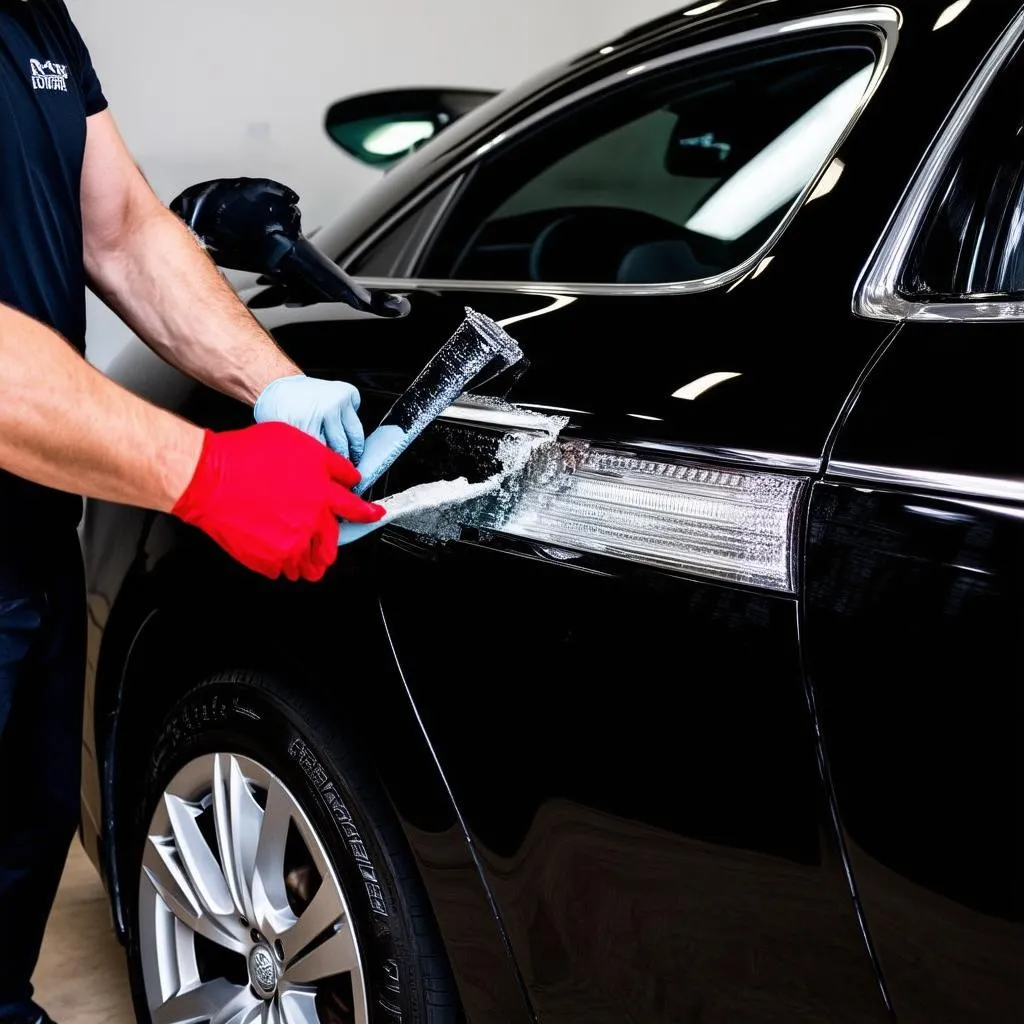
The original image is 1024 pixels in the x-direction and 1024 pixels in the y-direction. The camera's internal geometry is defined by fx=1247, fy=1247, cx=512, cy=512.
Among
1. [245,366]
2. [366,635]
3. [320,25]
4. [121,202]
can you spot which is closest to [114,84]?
[320,25]

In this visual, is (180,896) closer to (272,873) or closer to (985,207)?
(272,873)

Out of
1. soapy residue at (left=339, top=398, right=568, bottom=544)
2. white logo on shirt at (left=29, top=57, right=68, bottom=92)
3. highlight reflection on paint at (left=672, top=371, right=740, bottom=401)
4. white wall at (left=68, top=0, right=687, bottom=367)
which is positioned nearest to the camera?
highlight reflection on paint at (left=672, top=371, right=740, bottom=401)

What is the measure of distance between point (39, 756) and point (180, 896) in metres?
0.26

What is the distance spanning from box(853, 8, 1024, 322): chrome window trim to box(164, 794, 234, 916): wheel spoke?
1029mm

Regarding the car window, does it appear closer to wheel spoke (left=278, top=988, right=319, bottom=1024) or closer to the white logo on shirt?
the white logo on shirt

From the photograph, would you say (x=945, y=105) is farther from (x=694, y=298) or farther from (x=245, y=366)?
(x=245, y=366)

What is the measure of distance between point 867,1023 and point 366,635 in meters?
0.60

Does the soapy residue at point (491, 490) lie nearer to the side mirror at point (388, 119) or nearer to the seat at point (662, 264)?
the seat at point (662, 264)

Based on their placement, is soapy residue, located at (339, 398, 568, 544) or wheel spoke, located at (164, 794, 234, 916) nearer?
soapy residue, located at (339, 398, 568, 544)

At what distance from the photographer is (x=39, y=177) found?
4.50ft

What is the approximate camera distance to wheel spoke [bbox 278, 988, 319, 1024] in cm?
144

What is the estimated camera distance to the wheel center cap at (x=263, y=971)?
147 centimetres

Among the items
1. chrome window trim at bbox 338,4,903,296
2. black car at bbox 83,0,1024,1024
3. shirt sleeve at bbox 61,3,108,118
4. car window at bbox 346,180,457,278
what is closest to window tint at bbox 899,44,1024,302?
black car at bbox 83,0,1024,1024

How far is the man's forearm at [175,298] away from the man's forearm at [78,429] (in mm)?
346
